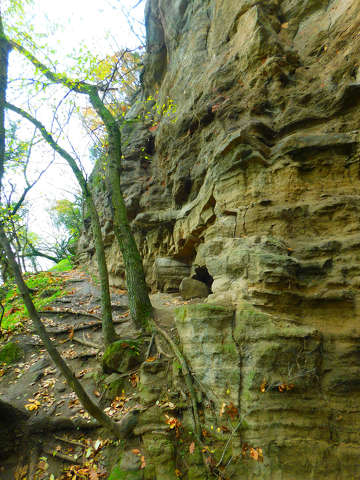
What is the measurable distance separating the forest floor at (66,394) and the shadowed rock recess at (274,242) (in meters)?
1.02

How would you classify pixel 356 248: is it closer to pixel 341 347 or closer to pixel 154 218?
pixel 341 347

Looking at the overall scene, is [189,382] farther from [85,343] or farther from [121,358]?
[85,343]

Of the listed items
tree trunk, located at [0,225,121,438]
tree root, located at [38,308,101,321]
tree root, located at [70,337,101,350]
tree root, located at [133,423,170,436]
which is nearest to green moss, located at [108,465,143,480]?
tree root, located at [133,423,170,436]

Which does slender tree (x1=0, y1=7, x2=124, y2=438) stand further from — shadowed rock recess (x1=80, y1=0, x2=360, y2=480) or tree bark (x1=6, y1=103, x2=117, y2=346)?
tree bark (x1=6, y1=103, x2=117, y2=346)

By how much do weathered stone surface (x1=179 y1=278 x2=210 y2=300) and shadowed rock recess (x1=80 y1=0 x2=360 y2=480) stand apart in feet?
1.97

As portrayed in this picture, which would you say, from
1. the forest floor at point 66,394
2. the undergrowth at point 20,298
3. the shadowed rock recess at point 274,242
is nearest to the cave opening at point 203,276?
the shadowed rock recess at point 274,242

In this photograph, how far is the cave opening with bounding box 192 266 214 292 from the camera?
882cm

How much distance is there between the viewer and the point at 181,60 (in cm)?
1155

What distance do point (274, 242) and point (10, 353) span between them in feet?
26.2

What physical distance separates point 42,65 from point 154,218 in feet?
20.7

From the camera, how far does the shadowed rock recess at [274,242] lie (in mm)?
3840

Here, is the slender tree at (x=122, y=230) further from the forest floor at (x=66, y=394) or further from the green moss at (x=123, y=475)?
the green moss at (x=123, y=475)

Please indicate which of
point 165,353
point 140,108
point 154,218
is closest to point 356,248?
point 165,353

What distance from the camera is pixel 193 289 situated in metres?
8.47
